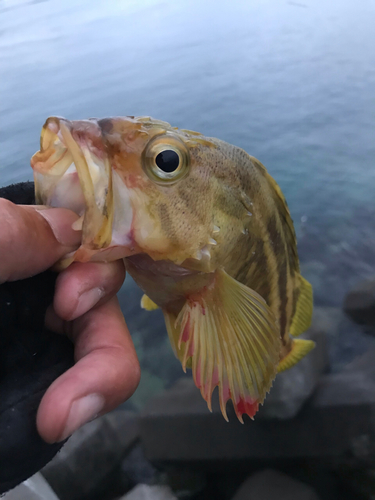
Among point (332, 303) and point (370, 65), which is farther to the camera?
point (370, 65)

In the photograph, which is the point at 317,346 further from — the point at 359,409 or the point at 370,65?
the point at 370,65

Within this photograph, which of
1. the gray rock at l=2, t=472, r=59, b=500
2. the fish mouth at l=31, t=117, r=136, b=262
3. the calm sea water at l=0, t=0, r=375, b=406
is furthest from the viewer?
the calm sea water at l=0, t=0, r=375, b=406

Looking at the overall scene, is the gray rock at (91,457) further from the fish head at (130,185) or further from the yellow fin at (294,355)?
the fish head at (130,185)

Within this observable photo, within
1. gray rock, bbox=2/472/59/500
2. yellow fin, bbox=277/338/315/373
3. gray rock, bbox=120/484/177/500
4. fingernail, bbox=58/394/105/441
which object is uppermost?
fingernail, bbox=58/394/105/441

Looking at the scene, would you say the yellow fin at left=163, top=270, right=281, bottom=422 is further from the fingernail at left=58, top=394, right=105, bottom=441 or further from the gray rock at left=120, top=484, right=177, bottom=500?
the gray rock at left=120, top=484, right=177, bottom=500

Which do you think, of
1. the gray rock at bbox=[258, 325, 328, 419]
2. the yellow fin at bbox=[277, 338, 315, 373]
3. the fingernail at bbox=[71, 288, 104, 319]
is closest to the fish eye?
the fingernail at bbox=[71, 288, 104, 319]

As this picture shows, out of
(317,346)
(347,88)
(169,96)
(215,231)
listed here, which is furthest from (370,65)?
(215,231)

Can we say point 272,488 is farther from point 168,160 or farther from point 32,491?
point 168,160
